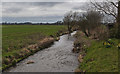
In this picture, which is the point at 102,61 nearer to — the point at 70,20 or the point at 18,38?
the point at 18,38

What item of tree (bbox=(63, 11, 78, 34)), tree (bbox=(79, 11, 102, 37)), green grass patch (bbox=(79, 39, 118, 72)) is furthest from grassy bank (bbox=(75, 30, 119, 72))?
tree (bbox=(63, 11, 78, 34))

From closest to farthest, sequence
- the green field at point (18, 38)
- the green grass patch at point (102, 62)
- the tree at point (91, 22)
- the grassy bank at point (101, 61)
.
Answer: the green grass patch at point (102, 62) < the grassy bank at point (101, 61) < the green field at point (18, 38) < the tree at point (91, 22)

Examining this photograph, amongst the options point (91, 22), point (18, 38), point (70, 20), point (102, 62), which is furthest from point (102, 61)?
point (70, 20)

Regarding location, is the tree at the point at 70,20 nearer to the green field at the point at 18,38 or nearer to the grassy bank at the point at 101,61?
the green field at the point at 18,38

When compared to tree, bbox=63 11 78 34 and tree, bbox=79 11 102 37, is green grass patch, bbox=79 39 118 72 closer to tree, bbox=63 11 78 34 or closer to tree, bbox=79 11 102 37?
tree, bbox=79 11 102 37

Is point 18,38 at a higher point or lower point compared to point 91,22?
lower

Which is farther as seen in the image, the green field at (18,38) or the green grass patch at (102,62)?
the green field at (18,38)

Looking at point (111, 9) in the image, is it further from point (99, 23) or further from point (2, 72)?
point (2, 72)

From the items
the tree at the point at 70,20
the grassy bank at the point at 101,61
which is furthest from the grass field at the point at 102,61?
the tree at the point at 70,20

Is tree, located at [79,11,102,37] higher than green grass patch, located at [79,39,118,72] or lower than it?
higher

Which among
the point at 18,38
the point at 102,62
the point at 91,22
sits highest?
the point at 91,22

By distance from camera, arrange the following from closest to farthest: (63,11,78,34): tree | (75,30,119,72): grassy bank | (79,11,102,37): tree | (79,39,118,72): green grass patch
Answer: (79,39,118,72): green grass patch, (75,30,119,72): grassy bank, (79,11,102,37): tree, (63,11,78,34): tree

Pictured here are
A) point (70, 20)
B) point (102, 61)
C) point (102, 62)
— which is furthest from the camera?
point (70, 20)

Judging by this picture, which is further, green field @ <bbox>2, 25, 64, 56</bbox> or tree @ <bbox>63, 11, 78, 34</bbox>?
tree @ <bbox>63, 11, 78, 34</bbox>
